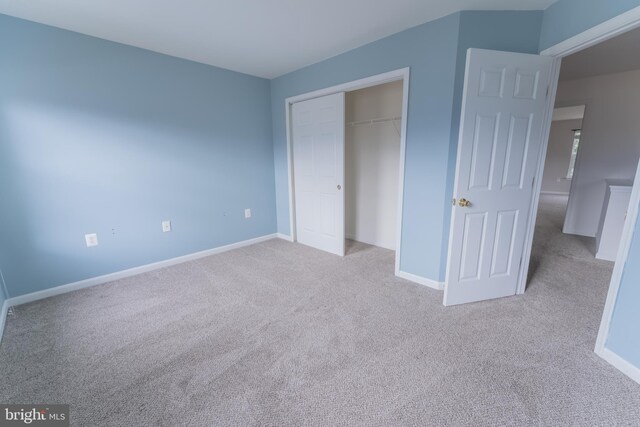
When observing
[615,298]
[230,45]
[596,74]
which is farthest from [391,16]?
[596,74]

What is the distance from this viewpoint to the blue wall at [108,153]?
218 cm

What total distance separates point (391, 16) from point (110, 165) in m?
2.99

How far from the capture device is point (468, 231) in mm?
2129

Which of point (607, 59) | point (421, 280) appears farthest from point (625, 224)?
point (607, 59)

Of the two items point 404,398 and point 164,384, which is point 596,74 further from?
point 164,384

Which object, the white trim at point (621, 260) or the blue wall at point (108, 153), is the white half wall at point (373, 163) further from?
the white trim at point (621, 260)

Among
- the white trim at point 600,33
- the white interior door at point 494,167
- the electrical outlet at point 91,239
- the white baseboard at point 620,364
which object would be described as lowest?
the white baseboard at point 620,364

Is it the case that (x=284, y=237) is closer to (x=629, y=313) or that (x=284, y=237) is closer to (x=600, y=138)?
(x=629, y=313)

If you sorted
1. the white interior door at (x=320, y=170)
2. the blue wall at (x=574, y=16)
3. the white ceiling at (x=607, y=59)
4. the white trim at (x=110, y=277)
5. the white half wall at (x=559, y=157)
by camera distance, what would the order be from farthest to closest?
1. the white half wall at (x=559, y=157)
2. the white interior door at (x=320, y=170)
3. the white ceiling at (x=607, y=59)
4. the white trim at (x=110, y=277)
5. the blue wall at (x=574, y=16)

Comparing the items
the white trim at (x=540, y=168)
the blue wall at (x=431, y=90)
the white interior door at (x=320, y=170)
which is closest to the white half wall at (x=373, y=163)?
the white interior door at (x=320, y=170)

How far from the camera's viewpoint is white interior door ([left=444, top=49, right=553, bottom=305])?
194 cm

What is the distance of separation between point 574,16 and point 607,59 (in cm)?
229

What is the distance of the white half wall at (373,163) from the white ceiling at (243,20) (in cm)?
90

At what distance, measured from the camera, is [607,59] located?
315 cm
